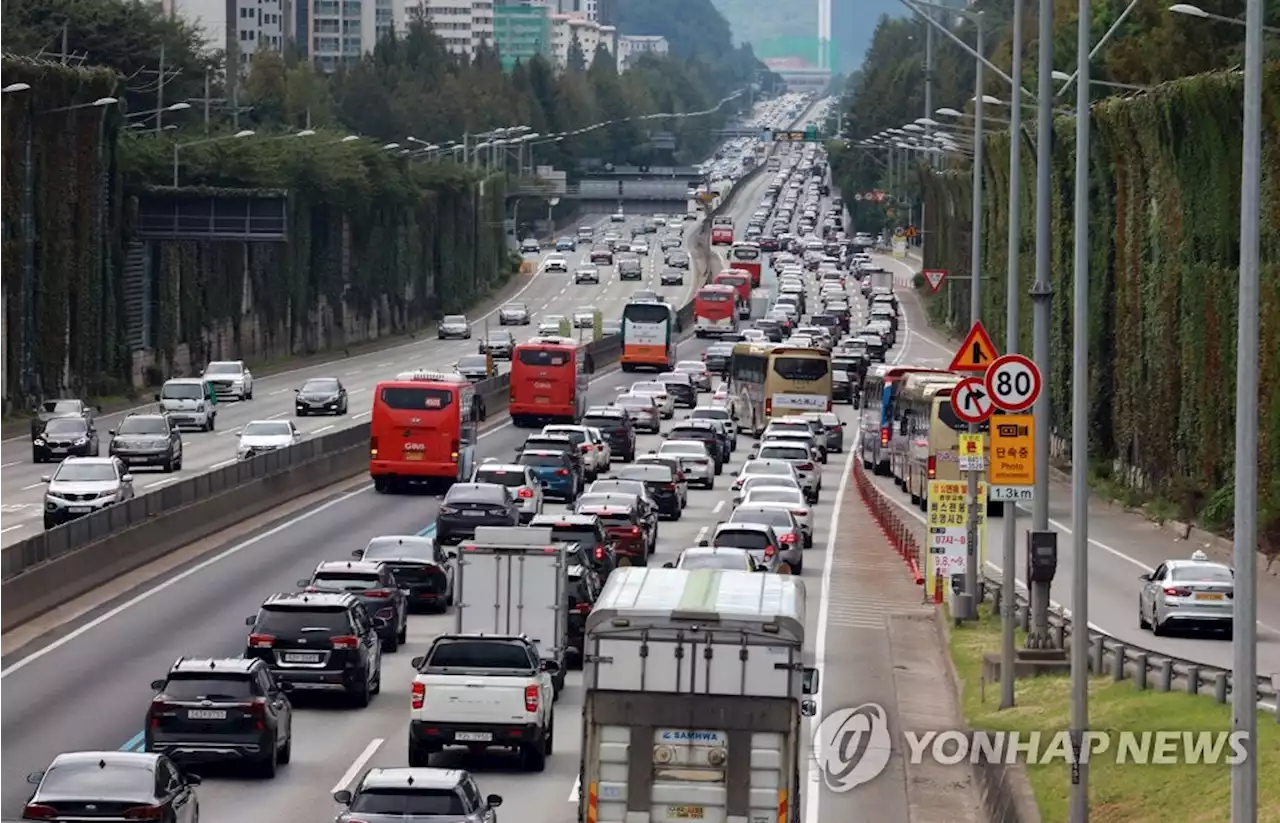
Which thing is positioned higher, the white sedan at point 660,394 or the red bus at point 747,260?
the red bus at point 747,260

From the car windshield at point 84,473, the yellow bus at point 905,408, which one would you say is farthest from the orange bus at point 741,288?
the car windshield at point 84,473

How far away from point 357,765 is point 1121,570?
28.3 metres

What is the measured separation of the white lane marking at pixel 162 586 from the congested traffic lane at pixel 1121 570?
1426 cm

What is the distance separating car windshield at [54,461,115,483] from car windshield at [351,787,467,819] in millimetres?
34791

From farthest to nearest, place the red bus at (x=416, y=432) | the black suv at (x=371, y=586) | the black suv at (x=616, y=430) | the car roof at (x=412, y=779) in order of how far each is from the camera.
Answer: the black suv at (x=616, y=430), the red bus at (x=416, y=432), the black suv at (x=371, y=586), the car roof at (x=412, y=779)

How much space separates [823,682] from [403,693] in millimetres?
5827

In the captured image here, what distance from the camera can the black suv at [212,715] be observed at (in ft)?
90.0

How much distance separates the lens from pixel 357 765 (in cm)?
2919

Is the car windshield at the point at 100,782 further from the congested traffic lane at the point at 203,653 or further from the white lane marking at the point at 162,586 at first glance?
the white lane marking at the point at 162,586

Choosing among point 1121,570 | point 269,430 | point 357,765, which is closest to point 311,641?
point 357,765

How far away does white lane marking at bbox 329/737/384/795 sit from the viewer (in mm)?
27953

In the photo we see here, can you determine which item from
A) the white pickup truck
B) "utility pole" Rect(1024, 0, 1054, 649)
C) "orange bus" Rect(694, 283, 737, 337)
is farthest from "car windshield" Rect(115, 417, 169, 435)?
"orange bus" Rect(694, 283, 737, 337)

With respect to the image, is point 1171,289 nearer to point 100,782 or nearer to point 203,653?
point 203,653

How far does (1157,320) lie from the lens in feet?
220
